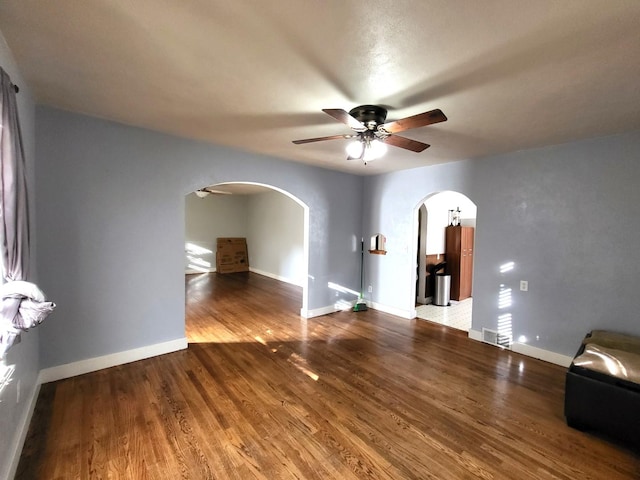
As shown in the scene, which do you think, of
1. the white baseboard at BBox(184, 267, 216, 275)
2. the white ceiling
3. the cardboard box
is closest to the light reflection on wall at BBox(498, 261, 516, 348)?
the white ceiling

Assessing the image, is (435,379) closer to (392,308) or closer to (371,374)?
(371,374)

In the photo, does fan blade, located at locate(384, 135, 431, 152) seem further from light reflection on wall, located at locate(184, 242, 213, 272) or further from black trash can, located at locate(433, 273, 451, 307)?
light reflection on wall, located at locate(184, 242, 213, 272)

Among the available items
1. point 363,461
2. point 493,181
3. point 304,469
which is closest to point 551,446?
point 363,461

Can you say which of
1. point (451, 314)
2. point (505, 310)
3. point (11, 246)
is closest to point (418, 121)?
point (11, 246)

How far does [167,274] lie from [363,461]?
2667mm

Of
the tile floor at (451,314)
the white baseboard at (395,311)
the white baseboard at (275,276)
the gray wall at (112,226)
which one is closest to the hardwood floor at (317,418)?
the gray wall at (112,226)

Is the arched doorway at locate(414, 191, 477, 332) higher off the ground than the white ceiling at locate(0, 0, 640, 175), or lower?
lower

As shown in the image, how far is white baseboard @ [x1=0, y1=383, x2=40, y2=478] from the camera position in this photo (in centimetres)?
169

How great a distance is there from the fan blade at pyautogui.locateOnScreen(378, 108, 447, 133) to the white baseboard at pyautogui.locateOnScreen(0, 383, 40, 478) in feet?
10.4

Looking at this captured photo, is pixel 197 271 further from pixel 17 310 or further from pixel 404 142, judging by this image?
pixel 404 142

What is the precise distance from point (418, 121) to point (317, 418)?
7.66ft

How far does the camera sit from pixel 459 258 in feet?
19.2

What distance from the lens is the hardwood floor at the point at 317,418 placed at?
1.81 metres

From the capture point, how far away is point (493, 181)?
3.75m
